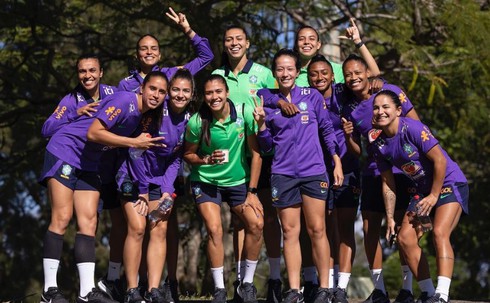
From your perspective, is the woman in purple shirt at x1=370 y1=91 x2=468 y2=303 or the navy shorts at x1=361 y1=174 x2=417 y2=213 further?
the navy shorts at x1=361 y1=174 x2=417 y2=213

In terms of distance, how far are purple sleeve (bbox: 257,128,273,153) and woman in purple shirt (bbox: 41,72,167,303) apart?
93 centimetres

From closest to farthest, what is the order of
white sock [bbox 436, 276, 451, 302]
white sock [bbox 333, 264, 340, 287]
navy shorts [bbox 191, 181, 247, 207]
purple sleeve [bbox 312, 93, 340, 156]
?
white sock [bbox 436, 276, 451, 302] < navy shorts [bbox 191, 181, 247, 207] < purple sleeve [bbox 312, 93, 340, 156] < white sock [bbox 333, 264, 340, 287]

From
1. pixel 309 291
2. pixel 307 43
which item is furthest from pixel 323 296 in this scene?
pixel 307 43

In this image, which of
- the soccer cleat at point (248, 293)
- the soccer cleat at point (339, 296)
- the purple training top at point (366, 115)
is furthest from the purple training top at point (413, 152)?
the soccer cleat at point (248, 293)

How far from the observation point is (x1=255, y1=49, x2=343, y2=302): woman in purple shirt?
8.76 metres

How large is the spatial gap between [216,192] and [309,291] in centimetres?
134

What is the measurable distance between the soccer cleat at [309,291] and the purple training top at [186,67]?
7.48 ft

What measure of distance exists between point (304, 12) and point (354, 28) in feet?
22.0

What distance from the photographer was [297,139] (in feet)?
29.0

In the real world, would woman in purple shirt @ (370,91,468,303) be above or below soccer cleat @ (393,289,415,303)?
above

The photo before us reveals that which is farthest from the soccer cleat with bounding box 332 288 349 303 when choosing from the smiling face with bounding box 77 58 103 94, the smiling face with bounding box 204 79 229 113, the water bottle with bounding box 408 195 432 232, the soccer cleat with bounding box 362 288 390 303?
the smiling face with bounding box 77 58 103 94

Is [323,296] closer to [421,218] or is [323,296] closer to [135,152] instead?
[421,218]

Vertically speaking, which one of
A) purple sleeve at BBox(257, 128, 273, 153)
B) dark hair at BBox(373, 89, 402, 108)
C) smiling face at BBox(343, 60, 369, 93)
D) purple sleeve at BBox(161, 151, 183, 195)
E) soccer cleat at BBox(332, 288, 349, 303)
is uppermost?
smiling face at BBox(343, 60, 369, 93)

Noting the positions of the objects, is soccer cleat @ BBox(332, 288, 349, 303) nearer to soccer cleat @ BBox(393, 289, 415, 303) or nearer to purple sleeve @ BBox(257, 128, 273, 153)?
soccer cleat @ BBox(393, 289, 415, 303)
